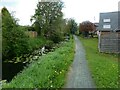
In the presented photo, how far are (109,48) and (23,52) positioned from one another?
36.2ft

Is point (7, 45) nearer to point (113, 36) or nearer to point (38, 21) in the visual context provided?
point (113, 36)

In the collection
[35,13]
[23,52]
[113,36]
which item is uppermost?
[35,13]

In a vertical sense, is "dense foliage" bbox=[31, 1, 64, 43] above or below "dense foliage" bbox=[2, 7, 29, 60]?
above

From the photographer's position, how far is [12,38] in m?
31.7

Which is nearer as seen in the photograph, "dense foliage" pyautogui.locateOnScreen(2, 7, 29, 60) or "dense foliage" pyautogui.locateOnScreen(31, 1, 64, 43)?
"dense foliage" pyautogui.locateOnScreen(2, 7, 29, 60)

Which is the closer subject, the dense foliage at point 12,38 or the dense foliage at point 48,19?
the dense foliage at point 12,38

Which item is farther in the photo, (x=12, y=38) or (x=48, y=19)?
(x=48, y=19)

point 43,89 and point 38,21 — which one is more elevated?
point 38,21

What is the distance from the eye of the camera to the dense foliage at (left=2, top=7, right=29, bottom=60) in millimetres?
30606

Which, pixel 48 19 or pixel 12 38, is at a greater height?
pixel 48 19

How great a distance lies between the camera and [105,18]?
5819cm

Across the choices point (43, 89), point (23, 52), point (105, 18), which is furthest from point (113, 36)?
point (105, 18)

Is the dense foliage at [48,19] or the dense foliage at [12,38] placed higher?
the dense foliage at [48,19]

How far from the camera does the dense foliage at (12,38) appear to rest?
30.6m
